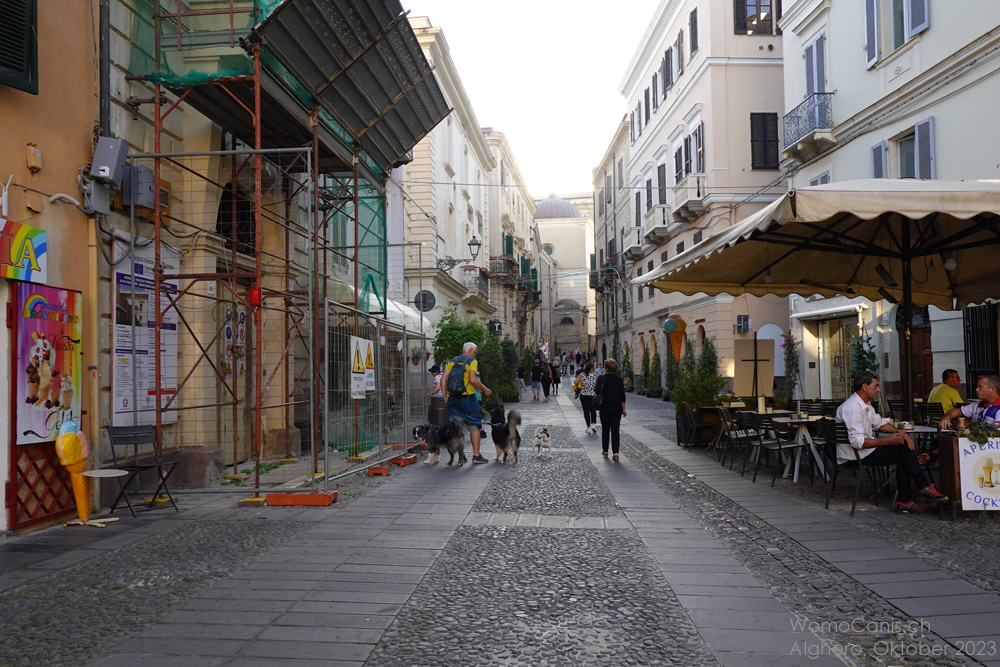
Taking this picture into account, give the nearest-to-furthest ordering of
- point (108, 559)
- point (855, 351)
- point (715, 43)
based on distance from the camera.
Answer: point (108, 559) < point (855, 351) < point (715, 43)

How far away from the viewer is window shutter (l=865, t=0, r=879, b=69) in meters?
16.5

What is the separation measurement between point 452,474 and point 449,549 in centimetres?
444

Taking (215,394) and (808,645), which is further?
(215,394)

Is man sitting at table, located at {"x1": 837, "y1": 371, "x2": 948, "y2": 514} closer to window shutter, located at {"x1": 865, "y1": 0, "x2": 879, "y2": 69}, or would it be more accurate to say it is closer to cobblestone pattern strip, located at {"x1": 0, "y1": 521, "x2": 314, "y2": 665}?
cobblestone pattern strip, located at {"x1": 0, "y1": 521, "x2": 314, "y2": 665}

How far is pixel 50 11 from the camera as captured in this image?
23.8 feet

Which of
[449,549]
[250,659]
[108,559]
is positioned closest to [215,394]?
[108,559]

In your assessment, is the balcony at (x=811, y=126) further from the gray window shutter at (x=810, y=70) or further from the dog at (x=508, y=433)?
the dog at (x=508, y=433)

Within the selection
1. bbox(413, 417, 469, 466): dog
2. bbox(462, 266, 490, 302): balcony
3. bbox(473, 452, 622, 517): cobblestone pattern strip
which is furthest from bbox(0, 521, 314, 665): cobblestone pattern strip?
bbox(462, 266, 490, 302): balcony

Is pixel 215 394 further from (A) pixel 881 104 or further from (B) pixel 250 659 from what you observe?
(A) pixel 881 104

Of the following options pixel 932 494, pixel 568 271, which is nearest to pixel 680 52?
pixel 932 494

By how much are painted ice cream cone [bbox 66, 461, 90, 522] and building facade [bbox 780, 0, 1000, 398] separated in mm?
11233

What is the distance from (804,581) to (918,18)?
45.6 ft

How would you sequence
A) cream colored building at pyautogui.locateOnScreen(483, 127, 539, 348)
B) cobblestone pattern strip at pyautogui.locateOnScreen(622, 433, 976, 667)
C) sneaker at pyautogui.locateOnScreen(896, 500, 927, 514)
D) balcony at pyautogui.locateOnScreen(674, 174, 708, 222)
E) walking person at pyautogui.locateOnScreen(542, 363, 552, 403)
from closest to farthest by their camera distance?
cobblestone pattern strip at pyautogui.locateOnScreen(622, 433, 976, 667)
sneaker at pyautogui.locateOnScreen(896, 500, 927, 514)
balcony at pyautogui.locateOnScreen(674, 174, 708, 222)
walking person at pyautogui.locateOnScreen(542, 363, 552, 403)
cream colored building at pyautogui.locateOnScreen(483, 127, 539, 348)

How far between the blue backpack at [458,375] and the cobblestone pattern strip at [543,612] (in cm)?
537
